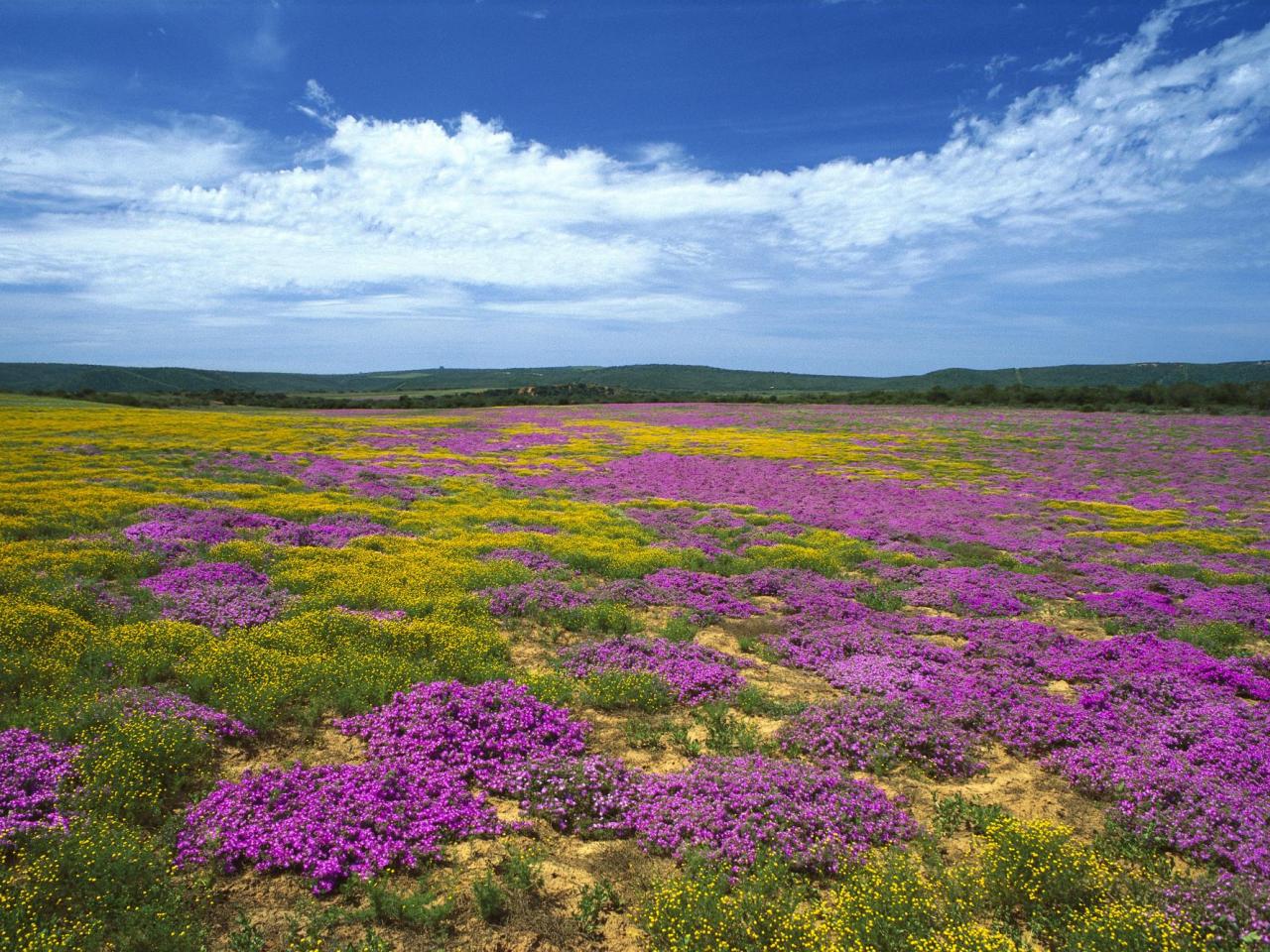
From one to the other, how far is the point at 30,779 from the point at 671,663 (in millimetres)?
7502

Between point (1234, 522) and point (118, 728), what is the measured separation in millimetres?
31506

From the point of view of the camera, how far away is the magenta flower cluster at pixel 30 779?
18.2 ft

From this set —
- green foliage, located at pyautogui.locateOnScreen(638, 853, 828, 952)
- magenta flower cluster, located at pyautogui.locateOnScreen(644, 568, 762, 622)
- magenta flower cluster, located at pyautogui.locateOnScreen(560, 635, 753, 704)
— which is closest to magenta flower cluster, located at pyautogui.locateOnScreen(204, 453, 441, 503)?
magenta flower cluster, located at pyautogui.locateOnScreen(644, 568, 762, 622)

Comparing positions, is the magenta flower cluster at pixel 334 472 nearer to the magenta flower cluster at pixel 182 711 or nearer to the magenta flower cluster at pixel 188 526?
the magenta flower cluster at pixel 188 526

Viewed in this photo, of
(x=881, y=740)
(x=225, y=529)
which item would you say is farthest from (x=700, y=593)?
(x=225, y=529)

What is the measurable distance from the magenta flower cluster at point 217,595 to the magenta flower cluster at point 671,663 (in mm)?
5493

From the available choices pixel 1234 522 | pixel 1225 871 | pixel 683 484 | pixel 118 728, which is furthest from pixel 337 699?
pixel 1234 522

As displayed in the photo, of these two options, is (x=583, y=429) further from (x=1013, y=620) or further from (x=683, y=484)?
(x=1013, y=620)

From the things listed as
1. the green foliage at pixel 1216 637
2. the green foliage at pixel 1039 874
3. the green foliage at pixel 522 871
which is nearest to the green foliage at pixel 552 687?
the green foliage at pixel 522 871

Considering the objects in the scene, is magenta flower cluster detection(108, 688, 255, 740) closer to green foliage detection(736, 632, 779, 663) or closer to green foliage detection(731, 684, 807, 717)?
green foliage detection(731, 684, 807, 717)

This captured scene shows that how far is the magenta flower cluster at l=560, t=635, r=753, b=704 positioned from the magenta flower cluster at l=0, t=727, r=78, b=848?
19.2 feet

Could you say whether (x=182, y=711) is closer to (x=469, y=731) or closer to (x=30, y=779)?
(x=30, y=779)

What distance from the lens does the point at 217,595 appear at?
37.4 ft

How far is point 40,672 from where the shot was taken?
8.07 metres
